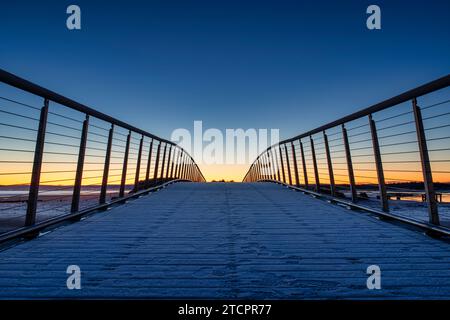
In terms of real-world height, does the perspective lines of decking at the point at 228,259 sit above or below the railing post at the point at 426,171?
below

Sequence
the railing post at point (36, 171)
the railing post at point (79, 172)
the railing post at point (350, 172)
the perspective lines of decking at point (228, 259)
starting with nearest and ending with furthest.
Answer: the perspective lines of decking at point (228, 259)
the railing post at point (36, 171)
the railing post at point (79, 172)
the railing post at point (350, 172)

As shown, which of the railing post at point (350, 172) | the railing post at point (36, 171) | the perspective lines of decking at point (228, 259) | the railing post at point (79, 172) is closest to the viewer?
the perspective lines of decking at point (228, 259)

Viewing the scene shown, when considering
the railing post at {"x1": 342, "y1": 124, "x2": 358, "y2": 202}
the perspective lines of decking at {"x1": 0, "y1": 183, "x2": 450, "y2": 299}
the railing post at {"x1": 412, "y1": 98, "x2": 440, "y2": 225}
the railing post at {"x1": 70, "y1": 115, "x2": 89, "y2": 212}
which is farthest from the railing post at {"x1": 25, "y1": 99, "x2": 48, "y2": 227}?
the railing post at {"x1": 342, "y1": 124, "x2": 358, "y2": 202}

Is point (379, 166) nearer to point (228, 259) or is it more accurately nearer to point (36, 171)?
point (228, 259)

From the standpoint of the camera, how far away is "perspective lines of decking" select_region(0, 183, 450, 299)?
1.72 metres

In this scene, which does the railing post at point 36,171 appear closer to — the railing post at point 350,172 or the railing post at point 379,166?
the railing post at point 379,166

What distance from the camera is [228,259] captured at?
224cm

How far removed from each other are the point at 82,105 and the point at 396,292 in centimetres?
385

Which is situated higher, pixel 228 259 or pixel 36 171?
pixel 36 171

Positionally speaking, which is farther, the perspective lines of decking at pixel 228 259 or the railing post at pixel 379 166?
the railing post at pixel 379 166

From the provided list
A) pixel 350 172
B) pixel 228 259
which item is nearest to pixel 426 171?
pixel 350 172

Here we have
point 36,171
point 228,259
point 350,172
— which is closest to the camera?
point 228,259

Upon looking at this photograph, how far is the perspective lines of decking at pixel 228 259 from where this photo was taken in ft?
5.65

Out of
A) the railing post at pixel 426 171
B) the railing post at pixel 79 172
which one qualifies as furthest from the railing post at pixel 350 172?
the railing post at pixel 79 172
